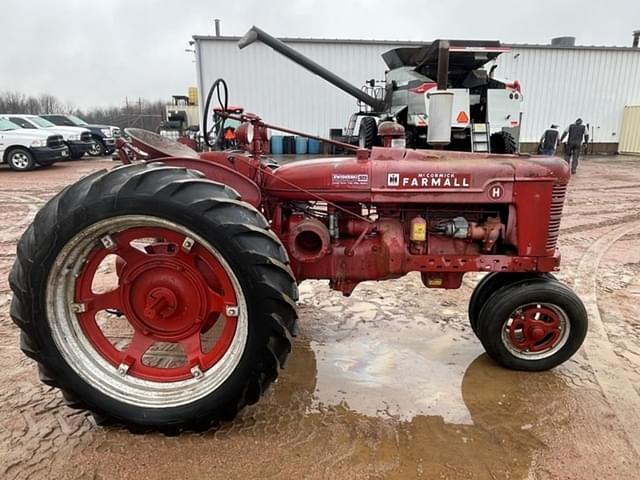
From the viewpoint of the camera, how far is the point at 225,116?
3.10 m

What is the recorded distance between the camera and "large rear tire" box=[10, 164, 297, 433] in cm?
197

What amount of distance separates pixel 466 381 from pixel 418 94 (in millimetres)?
8653

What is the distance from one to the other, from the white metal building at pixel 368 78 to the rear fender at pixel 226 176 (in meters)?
15.6

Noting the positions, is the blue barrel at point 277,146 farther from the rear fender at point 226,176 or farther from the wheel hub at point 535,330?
the wheel hub at point 535,330

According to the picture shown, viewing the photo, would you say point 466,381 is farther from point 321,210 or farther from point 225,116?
point 225,116

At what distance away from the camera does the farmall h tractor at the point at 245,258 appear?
1.99 m

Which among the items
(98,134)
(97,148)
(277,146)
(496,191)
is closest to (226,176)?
(496,191)

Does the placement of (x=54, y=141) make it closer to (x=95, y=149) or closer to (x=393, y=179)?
(x=95, y=149)

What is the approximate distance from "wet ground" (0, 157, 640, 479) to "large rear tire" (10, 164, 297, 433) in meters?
0.18

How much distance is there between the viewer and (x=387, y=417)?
2.33 meters

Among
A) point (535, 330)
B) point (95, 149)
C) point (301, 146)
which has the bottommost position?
point (535, 330)

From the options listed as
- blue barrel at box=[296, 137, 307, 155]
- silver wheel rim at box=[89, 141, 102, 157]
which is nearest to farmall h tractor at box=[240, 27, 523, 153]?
blue barrel at box=[296, 137, 307, 155]

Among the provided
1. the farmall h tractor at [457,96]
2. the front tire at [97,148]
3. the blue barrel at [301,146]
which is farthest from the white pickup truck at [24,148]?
the blue barrel at [301,146]

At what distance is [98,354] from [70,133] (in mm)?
15023
